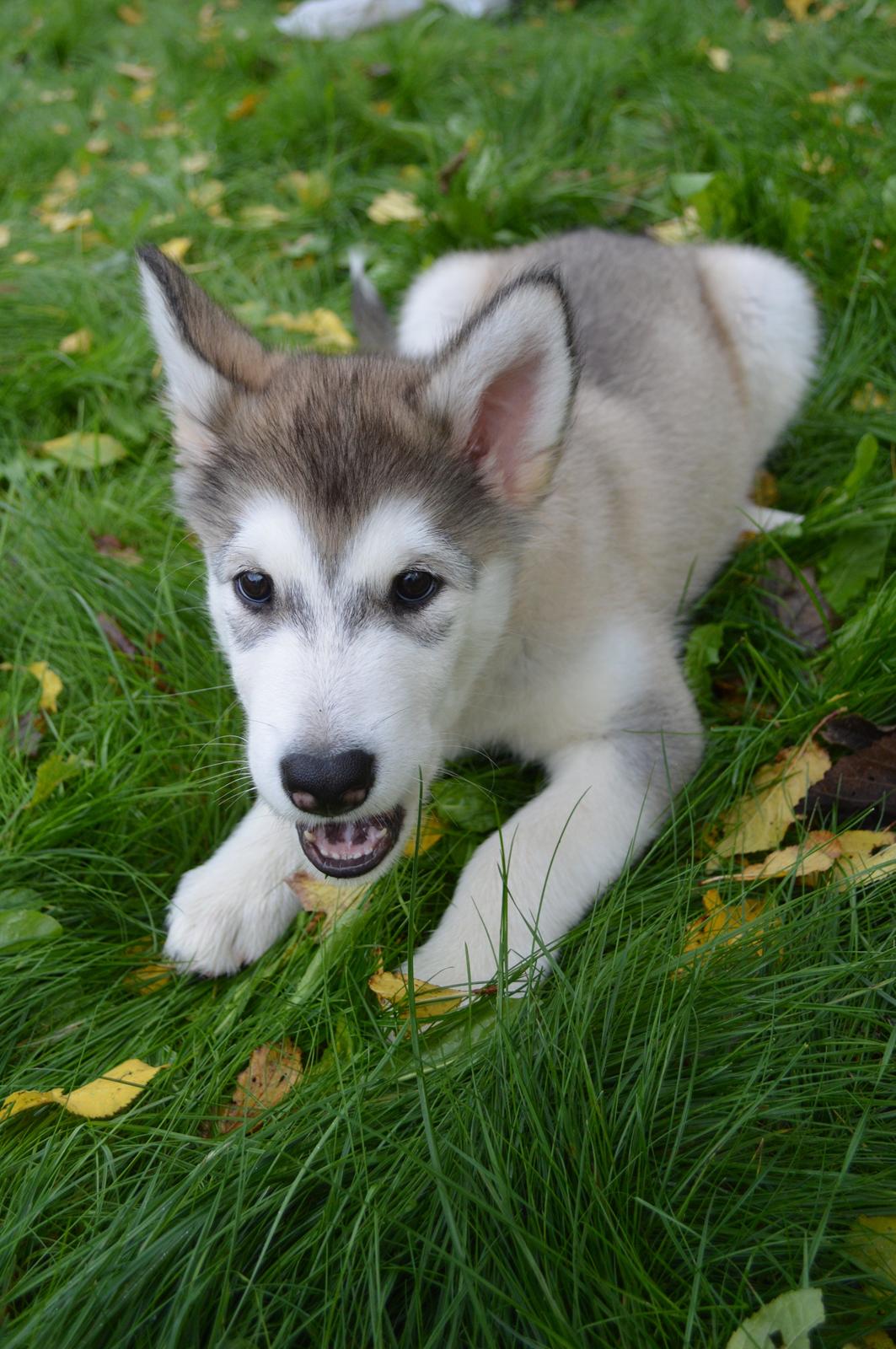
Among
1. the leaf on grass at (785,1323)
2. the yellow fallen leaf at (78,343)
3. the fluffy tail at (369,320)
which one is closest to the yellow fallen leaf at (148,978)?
the leaf on grass at (785,1323)

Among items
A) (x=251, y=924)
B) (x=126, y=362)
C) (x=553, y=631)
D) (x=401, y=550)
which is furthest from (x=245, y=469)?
(x=126, y=362)

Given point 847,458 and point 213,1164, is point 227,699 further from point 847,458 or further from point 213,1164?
point 847,458

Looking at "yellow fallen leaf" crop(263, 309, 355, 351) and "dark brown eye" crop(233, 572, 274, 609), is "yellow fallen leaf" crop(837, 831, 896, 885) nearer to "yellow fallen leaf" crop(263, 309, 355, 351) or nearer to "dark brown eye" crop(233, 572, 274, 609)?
"dark brown eye" crop(233, 572, 274, 609)

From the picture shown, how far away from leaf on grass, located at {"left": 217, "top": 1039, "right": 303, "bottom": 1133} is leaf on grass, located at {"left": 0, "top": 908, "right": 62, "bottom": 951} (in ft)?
2.03

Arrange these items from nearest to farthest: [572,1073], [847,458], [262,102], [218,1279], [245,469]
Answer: [218,1279] → [572,1073] → [245,469] → [847,458] → [262,102]

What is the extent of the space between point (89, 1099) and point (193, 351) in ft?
5.54

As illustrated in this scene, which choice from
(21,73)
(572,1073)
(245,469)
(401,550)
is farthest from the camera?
(21,73)

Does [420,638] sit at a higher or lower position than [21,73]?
lower

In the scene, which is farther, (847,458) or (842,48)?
(842,48)

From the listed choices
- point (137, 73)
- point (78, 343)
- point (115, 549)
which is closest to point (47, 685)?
point (115, 549)

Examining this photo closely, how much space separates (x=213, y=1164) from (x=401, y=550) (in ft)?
4.09

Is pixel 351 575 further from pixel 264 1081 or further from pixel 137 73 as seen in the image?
pixel 137 73

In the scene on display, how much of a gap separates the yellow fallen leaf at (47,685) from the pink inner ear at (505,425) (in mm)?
1532

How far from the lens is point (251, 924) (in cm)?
248
